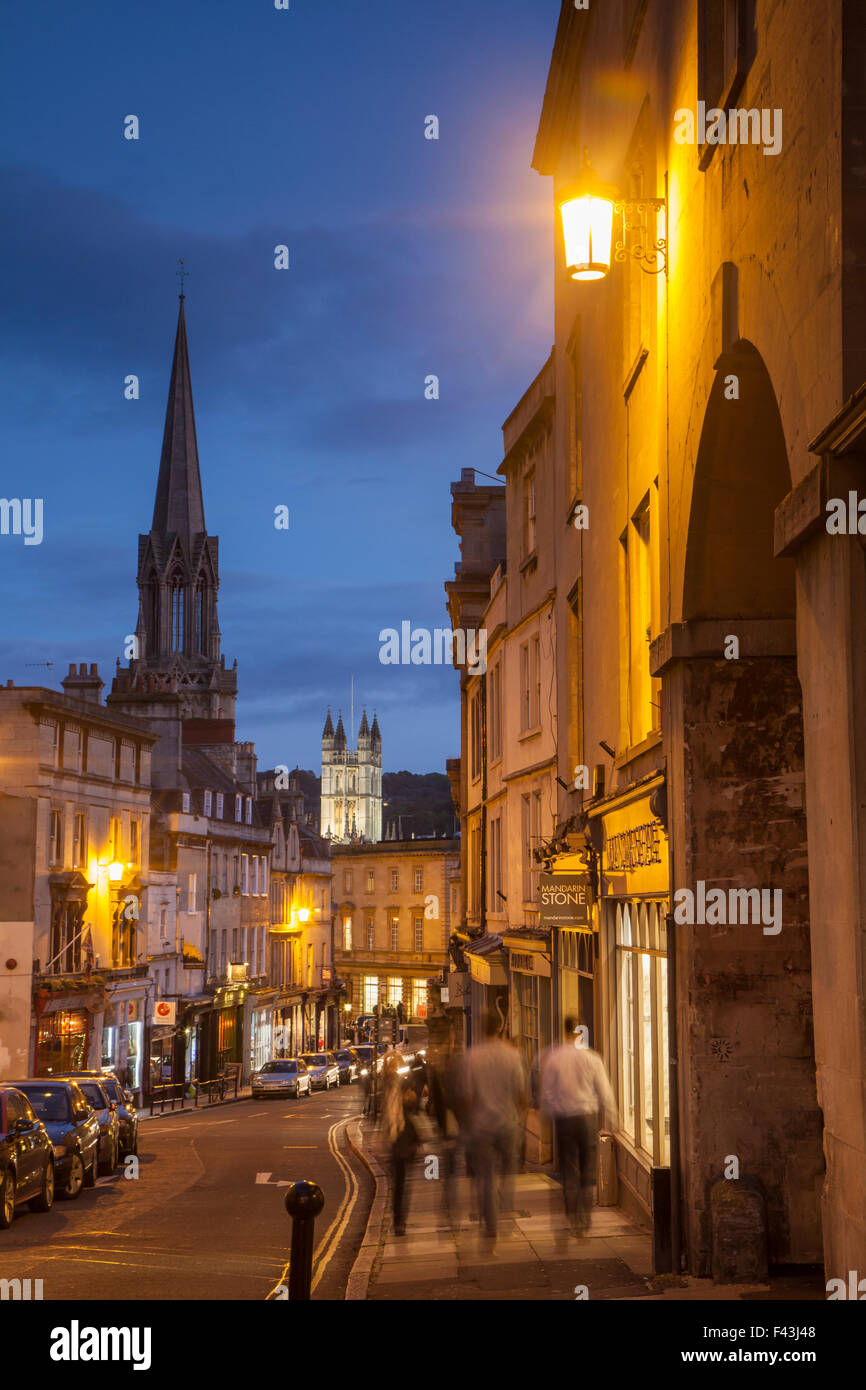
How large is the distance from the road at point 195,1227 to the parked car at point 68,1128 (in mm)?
309

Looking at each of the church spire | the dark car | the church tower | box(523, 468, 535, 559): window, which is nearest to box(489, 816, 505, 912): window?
box(523, 468, 535, 559): window

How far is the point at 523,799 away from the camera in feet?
89.5

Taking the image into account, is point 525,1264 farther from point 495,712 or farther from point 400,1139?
point 495,712

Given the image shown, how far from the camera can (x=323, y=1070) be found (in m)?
55.0

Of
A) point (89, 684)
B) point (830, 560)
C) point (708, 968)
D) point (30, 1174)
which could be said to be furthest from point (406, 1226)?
point (89, 684)

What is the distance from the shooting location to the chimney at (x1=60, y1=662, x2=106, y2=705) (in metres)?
52.3

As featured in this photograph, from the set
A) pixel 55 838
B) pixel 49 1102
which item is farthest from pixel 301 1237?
pixel 55 838

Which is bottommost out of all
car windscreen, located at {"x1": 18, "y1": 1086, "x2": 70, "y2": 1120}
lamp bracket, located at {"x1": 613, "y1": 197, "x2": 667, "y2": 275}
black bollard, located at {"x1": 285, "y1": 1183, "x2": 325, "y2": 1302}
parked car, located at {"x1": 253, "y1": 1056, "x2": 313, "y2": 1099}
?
parked car, located at {"x1": 253, "y1": 1056, "x2": 313, "y2": 1099}

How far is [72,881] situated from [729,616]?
3680 centimetres

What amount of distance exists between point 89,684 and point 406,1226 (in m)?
39.6

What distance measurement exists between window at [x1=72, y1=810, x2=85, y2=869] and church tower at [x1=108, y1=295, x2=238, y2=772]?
298ft

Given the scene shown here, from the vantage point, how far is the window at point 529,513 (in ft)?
85.1

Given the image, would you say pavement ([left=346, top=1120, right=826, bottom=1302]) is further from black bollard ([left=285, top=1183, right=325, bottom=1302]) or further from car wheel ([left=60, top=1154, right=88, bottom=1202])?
car wheel ([left=60, top=1154, right=88, bottom=1202])
